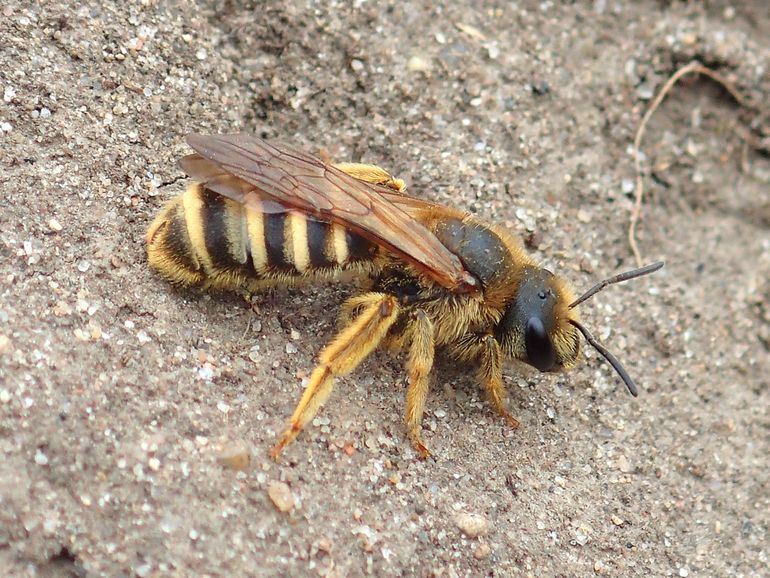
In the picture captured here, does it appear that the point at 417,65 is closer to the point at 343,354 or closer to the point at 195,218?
the point at 195,218

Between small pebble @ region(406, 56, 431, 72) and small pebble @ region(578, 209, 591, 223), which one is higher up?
small pebble @ region(406, 56, 431, 72)

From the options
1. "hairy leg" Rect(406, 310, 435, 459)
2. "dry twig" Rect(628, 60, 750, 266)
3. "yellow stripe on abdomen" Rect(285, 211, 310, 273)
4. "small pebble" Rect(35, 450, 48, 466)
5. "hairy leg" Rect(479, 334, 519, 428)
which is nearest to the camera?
"small pebble" Rect(35, 450, 48, 466)

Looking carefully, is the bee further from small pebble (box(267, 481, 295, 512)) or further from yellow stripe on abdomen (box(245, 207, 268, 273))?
small pebble (box(267, 481, 295, 512))

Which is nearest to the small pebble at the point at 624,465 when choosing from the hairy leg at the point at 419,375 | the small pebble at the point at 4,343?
the hairy leg at the point at 419,375

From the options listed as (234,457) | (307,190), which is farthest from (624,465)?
(307,190)

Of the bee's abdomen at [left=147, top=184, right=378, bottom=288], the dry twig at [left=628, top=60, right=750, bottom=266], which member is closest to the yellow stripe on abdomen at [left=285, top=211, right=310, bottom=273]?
the bee's abdomen at [left=147, top=184, right=378, bottom=288]

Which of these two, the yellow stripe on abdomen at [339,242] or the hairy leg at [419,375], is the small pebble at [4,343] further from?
the hairy leg at [419,375]

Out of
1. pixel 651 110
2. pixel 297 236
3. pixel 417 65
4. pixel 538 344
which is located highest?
pixel 651 110

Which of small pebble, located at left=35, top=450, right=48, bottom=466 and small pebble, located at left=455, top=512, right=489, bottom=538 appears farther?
Result: small pebble, located at left=455, top=512, right=489, bottom=538
